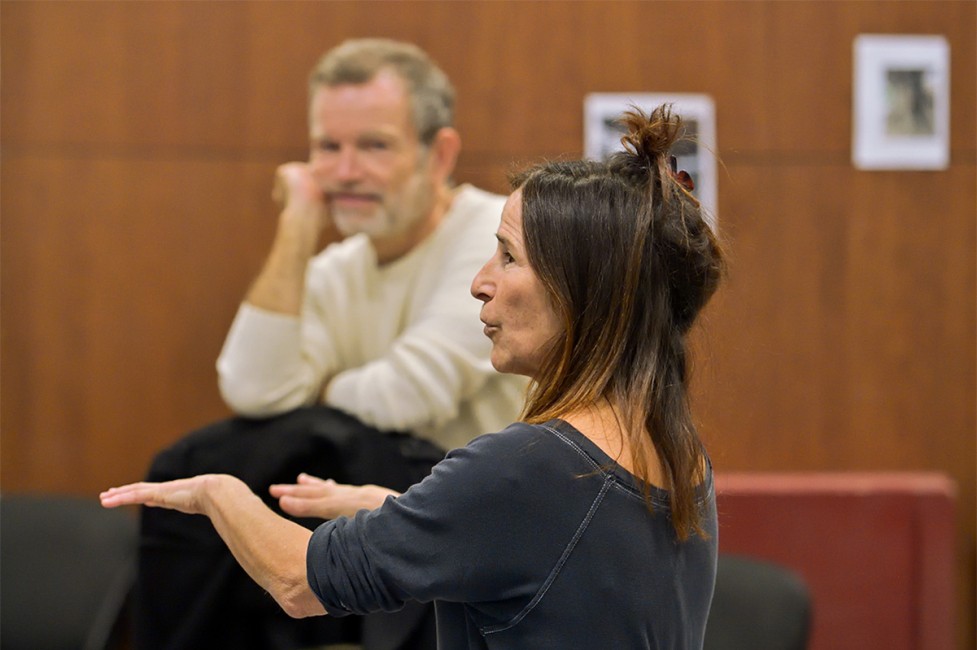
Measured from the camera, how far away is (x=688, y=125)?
299cm

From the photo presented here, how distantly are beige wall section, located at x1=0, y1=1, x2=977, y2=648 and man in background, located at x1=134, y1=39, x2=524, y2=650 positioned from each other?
56 cm

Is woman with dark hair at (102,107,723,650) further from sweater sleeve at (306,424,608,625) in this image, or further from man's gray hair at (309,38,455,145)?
man's gray hair at (309,38,455,145)

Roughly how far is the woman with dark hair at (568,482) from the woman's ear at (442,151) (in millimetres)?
954

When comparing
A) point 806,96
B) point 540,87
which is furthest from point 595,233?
point 806,96

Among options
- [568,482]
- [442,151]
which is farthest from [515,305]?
[442,151]

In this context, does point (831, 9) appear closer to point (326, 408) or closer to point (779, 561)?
point (779, 561)

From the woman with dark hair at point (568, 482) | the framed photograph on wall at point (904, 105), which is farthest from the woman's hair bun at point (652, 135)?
the framed photograph on wall at point (904, 105)

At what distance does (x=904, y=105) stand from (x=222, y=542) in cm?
209

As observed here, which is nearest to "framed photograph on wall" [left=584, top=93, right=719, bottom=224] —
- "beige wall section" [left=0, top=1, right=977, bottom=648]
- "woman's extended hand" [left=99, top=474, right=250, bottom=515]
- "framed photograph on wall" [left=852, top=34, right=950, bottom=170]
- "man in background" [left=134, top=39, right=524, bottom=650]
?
"beige wall section" [left=0, top=1, right=977, bottom=648]

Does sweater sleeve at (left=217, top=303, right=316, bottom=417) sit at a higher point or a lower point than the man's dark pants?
higher

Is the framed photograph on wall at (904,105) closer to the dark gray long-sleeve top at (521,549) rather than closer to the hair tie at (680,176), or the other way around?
the hair tie at (680,176)

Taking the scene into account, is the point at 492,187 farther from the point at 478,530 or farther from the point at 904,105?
the point at 478,530

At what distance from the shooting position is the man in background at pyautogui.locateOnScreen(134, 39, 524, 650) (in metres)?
2.14

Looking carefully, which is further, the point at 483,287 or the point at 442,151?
Result: the point at 442,151
